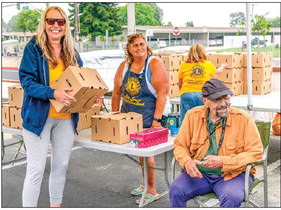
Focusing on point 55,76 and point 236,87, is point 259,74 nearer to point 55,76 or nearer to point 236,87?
point 236,87

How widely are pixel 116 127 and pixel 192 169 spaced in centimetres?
86

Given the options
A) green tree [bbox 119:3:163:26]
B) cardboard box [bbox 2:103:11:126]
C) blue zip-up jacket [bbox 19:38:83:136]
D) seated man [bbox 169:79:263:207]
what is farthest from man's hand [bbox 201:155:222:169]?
green tree [bbox 119:3:163:26]

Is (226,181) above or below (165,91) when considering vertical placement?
below

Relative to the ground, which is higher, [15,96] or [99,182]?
[15,96]

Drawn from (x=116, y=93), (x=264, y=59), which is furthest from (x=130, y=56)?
(x=264, y=59)

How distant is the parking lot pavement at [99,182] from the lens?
14.7 feet

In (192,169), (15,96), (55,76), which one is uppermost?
(55,76)

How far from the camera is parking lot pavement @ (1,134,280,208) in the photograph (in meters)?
4.48

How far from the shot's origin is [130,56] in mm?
4152

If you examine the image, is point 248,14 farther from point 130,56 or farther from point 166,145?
point 166,145

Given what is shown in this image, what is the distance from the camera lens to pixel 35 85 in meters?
3.25

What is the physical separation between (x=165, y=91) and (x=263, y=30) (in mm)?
12585

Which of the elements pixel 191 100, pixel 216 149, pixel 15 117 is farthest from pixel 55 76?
Result: pixel 191 100

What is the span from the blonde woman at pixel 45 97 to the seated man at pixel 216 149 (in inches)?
38.6
